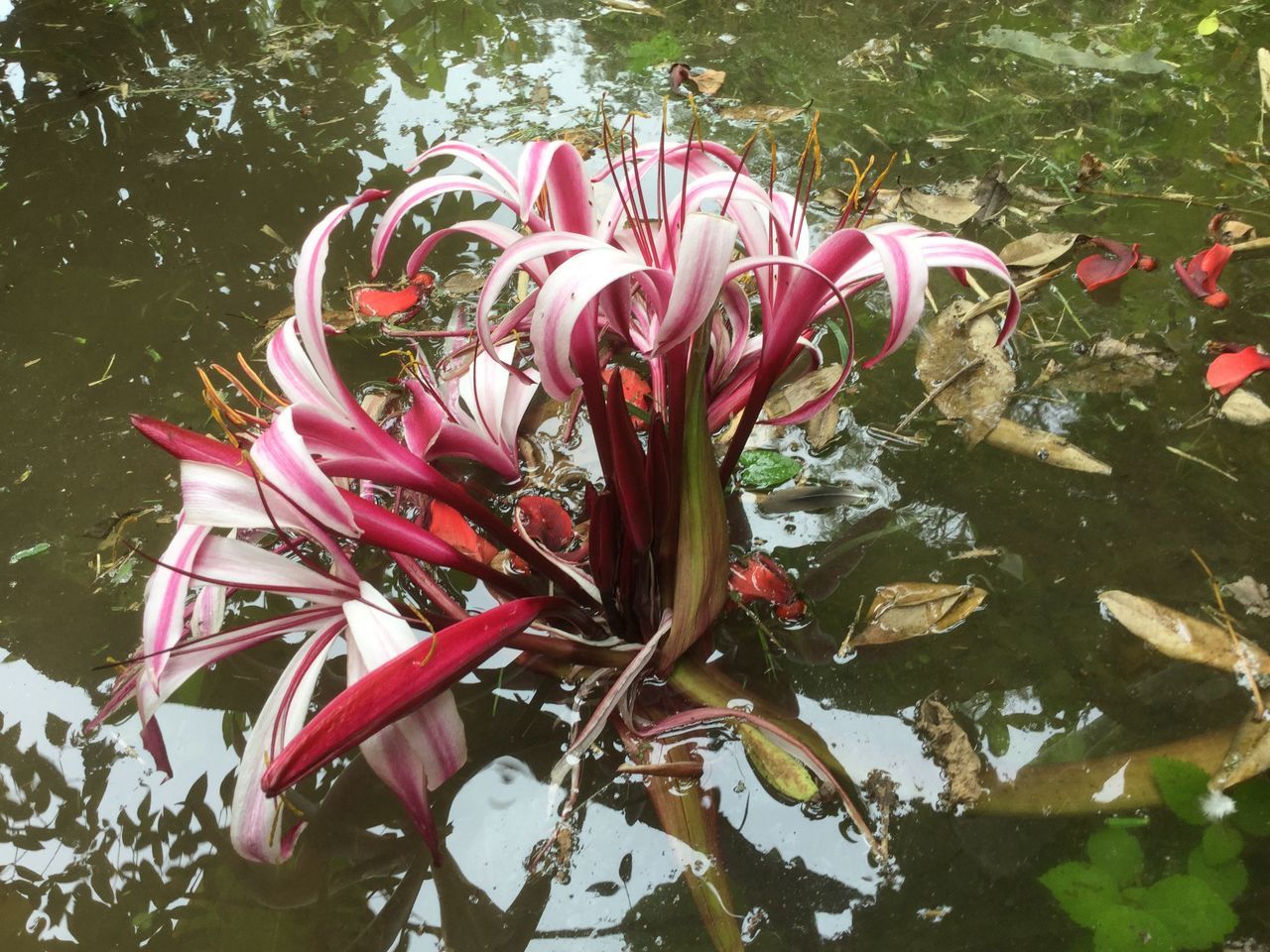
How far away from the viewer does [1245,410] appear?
1.20 m

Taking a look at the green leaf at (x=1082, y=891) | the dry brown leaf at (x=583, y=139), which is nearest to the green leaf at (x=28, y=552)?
the dry brown leaf at (x=583, y=139)

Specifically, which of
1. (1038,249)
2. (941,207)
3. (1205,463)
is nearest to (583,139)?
(941,207)

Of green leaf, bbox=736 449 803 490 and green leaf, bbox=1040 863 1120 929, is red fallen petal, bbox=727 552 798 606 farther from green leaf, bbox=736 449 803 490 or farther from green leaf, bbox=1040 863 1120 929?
green leaf, bbox=1040 863 1120 929

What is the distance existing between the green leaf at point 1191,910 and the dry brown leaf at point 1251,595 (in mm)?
330

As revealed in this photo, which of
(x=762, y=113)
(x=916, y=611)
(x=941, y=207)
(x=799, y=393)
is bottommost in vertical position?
(x=916, y=611)

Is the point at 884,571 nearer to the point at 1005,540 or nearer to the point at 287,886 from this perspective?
the point at 1005,540

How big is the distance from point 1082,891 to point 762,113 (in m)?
1.46

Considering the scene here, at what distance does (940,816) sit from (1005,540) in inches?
14.3

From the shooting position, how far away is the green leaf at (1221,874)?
816 millimetres

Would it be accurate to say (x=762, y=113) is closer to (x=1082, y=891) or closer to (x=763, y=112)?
(x=763, y=112)

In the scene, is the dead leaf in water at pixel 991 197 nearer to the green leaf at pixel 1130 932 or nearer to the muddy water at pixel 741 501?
the muddy water at pixel 741 501

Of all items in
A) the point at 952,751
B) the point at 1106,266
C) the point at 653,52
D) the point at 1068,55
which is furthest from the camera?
the point at 653,52

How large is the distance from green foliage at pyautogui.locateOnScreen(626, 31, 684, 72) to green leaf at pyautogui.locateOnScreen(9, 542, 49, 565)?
1.43 m

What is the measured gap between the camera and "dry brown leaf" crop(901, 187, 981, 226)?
154cm
